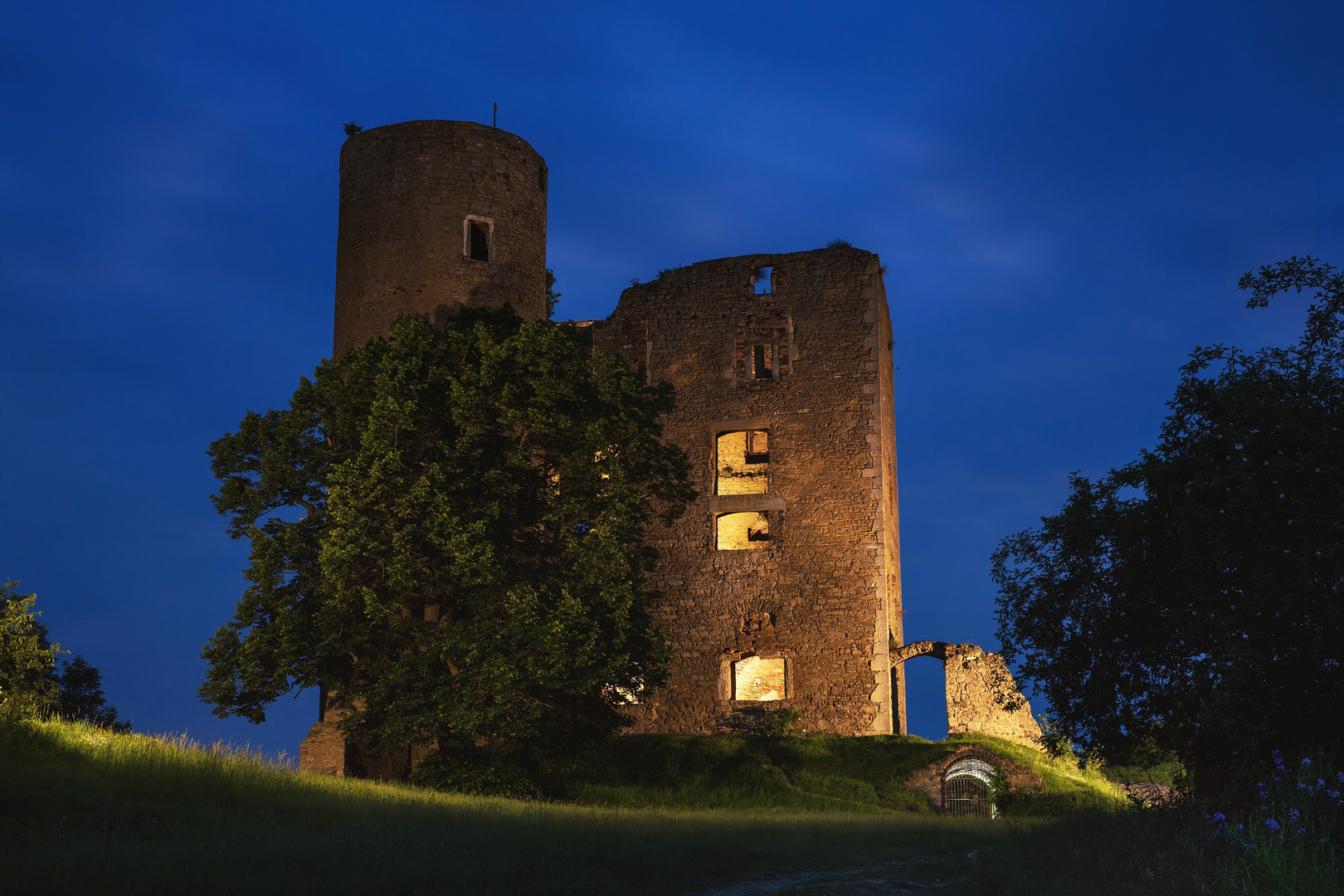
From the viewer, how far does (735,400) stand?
1111 inches

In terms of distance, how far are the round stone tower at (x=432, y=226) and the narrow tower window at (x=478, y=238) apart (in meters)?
0.02

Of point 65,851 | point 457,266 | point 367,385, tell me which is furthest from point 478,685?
point 457,266

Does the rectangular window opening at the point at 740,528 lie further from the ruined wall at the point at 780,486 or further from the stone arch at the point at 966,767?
the stone arch at the point at 966,767

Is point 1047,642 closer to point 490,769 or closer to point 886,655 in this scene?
point 490,769

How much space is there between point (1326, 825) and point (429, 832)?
7453 mm

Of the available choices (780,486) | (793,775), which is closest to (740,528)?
(780,486)

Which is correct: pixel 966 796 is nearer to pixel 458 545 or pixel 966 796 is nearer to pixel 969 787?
pixel 969 787

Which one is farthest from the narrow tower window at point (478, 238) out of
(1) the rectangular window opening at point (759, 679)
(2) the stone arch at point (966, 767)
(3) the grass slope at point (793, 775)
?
(2) the stone arch at point (966, 767)

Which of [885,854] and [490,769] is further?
[490,769]

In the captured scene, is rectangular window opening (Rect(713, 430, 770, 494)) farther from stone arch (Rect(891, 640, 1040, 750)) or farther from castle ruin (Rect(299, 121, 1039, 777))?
stone arch (Rect(891, 640, 1040, 750))

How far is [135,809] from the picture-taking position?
434 inches

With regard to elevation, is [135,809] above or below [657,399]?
below

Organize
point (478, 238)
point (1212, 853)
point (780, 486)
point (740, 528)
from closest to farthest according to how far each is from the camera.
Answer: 1. point (1212, 853)
2. point (478, 238)
3. point (780, 486)
4. point (740, 528)

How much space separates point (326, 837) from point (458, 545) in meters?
6.10
